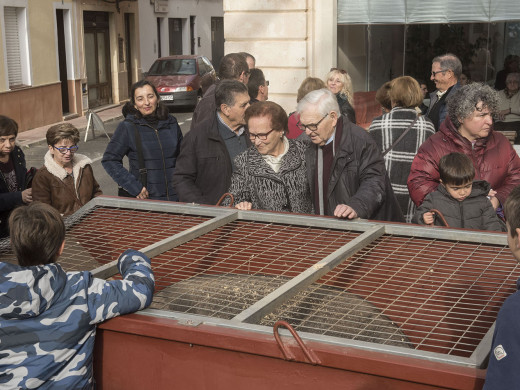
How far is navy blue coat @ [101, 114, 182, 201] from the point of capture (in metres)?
5.68

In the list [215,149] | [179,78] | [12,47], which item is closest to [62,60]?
[12,47]

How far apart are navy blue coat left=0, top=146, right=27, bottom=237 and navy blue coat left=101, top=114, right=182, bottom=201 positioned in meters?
0.71

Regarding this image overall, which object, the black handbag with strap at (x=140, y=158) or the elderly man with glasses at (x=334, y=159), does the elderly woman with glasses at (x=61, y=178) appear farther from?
the elderly man with glasses at (x=334, y=159)

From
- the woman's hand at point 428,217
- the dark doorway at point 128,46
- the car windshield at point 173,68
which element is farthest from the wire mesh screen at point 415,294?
the dark doorway at point 128,46

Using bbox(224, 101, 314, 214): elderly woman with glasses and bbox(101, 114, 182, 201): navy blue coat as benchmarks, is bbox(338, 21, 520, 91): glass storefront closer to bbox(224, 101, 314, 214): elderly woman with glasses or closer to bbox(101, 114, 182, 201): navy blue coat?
bbox(101, 114, 182, 201): navy blue coat

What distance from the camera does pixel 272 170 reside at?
4246 millimetres

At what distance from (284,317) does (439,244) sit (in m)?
0.83

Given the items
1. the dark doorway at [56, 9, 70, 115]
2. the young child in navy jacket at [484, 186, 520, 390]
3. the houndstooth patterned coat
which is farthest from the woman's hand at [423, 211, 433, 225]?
the dark doorway at [56, 9, 70, 115]

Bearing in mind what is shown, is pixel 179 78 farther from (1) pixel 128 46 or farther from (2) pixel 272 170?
(2) pixel 272 170

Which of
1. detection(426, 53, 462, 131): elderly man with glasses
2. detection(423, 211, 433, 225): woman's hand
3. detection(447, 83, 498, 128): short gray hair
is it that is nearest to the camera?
detection(423, 211, 433, 225): woman's hand

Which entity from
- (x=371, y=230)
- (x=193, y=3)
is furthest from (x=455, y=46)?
(x=193, y=3)

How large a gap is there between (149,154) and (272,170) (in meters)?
1.69

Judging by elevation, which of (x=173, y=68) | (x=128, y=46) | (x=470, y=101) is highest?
(x=128, y=46)

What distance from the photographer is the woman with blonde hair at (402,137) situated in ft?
18.4
